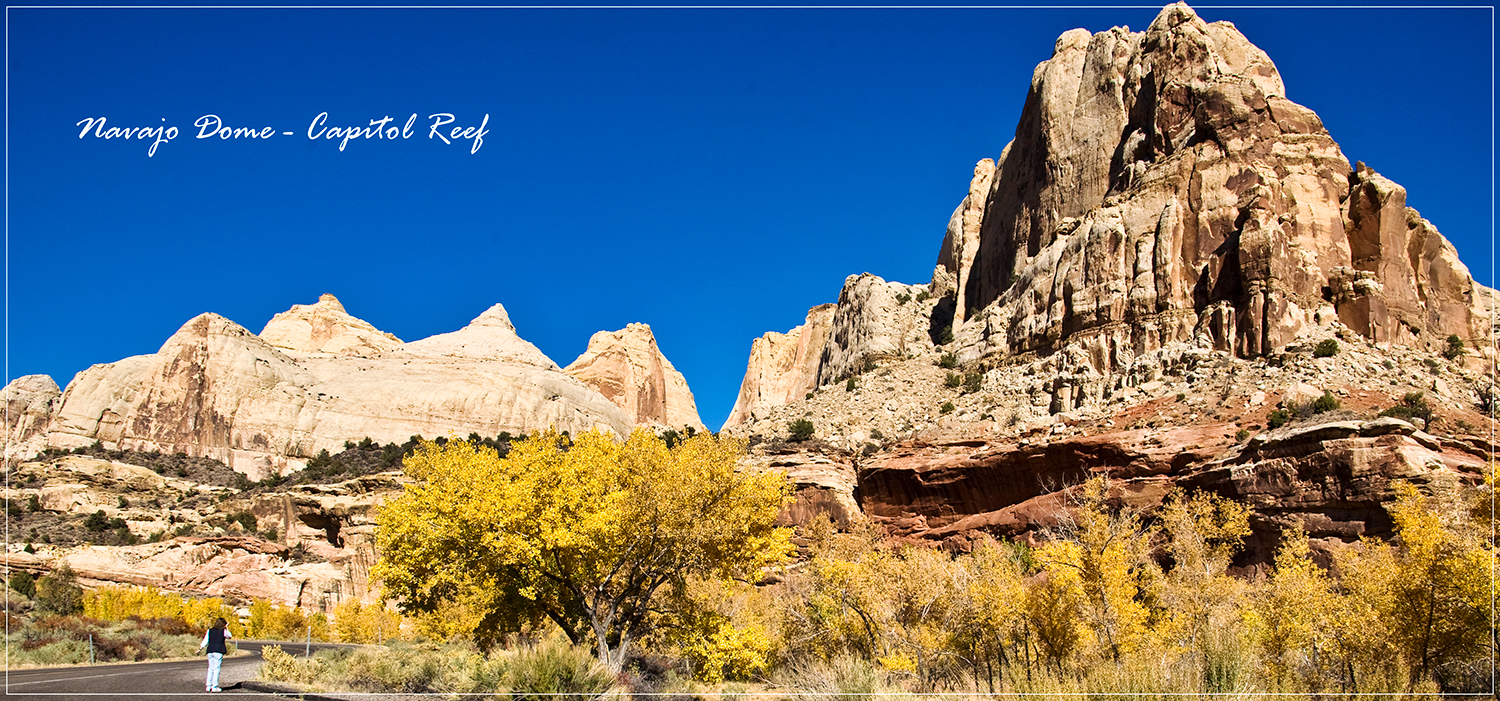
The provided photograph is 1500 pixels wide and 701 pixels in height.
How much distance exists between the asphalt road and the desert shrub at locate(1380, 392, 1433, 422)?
43.5 meters

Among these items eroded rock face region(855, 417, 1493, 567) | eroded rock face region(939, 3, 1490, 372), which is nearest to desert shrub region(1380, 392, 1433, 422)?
eroded rock face region(855, 417, 1493, 567)

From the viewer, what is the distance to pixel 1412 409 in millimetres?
39031

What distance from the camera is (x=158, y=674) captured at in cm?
1988

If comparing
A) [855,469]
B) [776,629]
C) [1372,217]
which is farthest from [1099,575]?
[1372,217]

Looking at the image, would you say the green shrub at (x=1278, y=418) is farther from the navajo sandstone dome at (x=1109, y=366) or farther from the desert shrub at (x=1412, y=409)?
the desert shrub at (x=1412, y=409)

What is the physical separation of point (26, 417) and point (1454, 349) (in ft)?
420

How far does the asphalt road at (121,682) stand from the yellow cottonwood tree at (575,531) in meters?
4.35

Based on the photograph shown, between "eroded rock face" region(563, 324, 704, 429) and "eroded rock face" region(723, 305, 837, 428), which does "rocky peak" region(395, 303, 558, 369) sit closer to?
"eroded rock face" region(563, 324, 704, 429)

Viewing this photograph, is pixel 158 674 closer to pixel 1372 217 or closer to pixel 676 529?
pixel 676 529

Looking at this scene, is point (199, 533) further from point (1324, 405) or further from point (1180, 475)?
point (1324, 405)

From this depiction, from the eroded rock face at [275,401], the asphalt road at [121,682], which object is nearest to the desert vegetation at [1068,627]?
the asphalt road at [121,682]

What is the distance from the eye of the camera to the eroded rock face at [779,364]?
133125 millimetres

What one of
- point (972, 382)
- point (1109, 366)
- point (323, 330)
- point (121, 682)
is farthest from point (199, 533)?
point (323, 330)

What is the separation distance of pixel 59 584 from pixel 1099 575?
4737 centimetres
